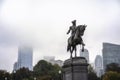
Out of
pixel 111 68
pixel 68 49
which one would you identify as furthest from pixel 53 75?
pixel 68 49

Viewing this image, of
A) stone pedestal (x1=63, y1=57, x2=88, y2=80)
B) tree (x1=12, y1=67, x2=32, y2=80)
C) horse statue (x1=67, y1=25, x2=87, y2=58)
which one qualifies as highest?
tree (x1=12, y1=67, x2=32, y2=80)

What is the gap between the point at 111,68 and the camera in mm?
135125

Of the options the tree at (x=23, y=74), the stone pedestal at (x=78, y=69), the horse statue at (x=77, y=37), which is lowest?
the stone pedestal at (x=78, y=69)

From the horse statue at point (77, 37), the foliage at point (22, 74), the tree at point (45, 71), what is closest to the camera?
the horse statue at point (77, 37)

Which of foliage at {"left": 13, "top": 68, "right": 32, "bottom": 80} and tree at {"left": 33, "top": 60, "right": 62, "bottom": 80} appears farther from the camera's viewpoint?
foliage at {"left": 13, "top": 68, "right": 32, "bottom": 80}

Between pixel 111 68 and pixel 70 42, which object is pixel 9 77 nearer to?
pixel 111 68

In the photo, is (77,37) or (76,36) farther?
(76,36)

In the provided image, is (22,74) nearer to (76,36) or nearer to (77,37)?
(76,36)

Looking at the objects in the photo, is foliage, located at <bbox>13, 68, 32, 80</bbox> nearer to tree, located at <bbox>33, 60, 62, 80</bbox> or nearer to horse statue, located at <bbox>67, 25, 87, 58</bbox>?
tree, located at <bbox>33, 60, 62, 80</bbox>

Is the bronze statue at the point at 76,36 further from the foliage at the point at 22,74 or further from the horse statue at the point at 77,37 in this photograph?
the foliage at the point at 22,74

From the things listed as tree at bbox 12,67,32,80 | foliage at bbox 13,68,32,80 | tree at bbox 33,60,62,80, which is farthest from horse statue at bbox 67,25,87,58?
tree at bbox 12,67,32,80

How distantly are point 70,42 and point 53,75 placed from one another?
88.0m

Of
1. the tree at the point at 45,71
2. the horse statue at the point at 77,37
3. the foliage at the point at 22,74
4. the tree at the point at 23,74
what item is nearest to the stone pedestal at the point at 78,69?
the horse statue at the point at 77,37

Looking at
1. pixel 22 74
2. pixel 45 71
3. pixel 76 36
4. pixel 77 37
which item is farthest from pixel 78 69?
pixel 45 71
